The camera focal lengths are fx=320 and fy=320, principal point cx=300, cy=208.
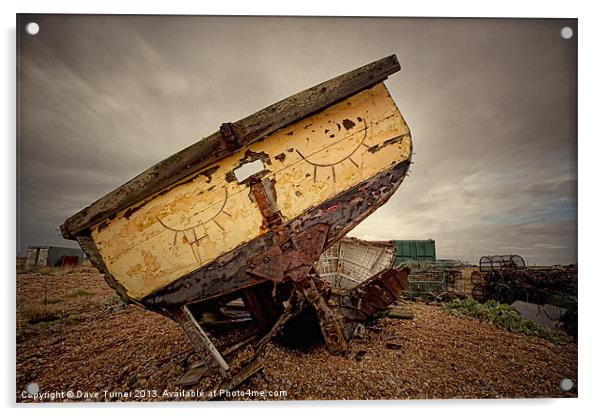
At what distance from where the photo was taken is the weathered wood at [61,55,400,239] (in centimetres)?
205

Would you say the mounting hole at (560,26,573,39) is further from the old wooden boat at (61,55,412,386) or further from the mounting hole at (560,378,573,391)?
the mounting hole at (560,378,573,391)

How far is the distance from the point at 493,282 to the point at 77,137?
4315mm

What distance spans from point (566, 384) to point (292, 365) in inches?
88.9

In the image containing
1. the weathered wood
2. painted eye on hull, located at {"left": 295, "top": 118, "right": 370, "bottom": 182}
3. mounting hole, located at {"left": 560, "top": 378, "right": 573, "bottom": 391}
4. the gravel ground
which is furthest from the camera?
mounting hole, located at {"left": 560, "top": 378, "right": 573, "bottom": 391}

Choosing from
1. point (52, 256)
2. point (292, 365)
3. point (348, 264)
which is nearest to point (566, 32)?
point (292, 365)

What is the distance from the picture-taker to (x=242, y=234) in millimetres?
2195

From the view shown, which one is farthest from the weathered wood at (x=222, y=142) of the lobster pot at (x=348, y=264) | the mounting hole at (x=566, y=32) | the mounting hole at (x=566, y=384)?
the lobster pot at (x=348, y=264)

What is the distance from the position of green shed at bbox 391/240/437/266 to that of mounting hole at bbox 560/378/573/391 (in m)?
1.35

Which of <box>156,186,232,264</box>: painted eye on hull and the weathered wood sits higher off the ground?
the weathered wood

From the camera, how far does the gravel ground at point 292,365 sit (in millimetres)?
2494

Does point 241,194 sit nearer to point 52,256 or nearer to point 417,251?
point 52,256

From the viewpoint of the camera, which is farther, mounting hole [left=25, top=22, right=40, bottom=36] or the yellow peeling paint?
mounting hole [left=25, top=22, right=40, bottom=36]

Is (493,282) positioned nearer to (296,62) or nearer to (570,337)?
(570,337)

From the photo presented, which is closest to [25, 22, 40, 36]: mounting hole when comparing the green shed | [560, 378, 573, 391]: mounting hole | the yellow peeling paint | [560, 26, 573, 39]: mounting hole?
the yellow peeling paint
